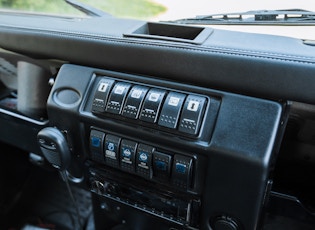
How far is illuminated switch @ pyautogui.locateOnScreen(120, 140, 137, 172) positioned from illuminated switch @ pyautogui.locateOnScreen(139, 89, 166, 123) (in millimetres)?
63

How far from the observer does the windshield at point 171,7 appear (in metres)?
0.86

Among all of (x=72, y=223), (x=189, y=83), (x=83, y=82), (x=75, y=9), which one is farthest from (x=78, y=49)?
(x=72, y=223)

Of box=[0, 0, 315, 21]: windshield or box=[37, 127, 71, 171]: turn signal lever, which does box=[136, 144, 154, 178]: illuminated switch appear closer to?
box=[37, 127, 71, 171]: turn signal lever

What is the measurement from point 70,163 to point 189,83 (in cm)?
38

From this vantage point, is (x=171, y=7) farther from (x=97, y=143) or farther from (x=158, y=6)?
(x=97, y=143)

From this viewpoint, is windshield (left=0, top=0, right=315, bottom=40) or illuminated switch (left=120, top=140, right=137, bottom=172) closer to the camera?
illuminated switch (left=120, top=140, right=137, bottom=172)

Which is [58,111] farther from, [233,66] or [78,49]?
[233,66]

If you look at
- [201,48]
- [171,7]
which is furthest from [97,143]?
[171,7]

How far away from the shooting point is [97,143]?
28.2 inches

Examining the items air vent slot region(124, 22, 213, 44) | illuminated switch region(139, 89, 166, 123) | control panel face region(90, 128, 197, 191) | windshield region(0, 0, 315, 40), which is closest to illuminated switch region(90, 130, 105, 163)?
control panel face region(90, 128, 197, 191)

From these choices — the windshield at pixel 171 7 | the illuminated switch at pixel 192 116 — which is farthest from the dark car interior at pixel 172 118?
the windshield at pixel 171 7

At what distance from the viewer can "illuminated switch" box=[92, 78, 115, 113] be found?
0.69 meters

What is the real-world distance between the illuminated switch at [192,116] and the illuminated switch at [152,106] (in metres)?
0.05

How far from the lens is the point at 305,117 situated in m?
0.70
